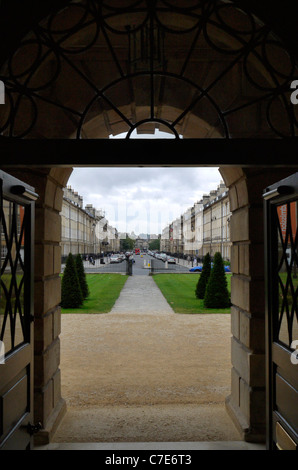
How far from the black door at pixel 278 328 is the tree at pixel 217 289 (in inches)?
498

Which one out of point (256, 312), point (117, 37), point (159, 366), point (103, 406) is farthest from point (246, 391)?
point (117, 37)

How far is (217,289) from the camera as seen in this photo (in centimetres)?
1652

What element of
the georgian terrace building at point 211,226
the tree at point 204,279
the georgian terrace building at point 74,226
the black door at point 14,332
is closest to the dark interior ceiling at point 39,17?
the black door at point 14,332

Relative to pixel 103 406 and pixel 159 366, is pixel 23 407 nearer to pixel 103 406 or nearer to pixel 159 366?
pixel 103 406

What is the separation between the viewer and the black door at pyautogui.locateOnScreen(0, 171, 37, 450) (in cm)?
302

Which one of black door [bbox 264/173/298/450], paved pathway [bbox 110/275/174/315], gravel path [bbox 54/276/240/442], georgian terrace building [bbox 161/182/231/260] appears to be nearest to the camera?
black door [bbox 264/173/298/450]

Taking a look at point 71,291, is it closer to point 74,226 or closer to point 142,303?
point 142,303

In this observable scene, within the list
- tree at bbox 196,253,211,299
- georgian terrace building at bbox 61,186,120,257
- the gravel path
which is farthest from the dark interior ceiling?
georgian terrace building at bbox 61,186,120,257

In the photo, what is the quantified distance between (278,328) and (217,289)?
42.8 ft

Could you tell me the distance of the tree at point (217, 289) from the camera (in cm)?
1631

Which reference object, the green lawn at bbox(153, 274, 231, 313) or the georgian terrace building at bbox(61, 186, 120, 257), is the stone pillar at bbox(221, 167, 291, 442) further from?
the georgian terrace building at bbox(61, 186, 120, 257)

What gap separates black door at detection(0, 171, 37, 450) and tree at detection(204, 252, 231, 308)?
1316 centimetres

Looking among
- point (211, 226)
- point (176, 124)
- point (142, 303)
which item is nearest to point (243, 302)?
point (176, 124)
